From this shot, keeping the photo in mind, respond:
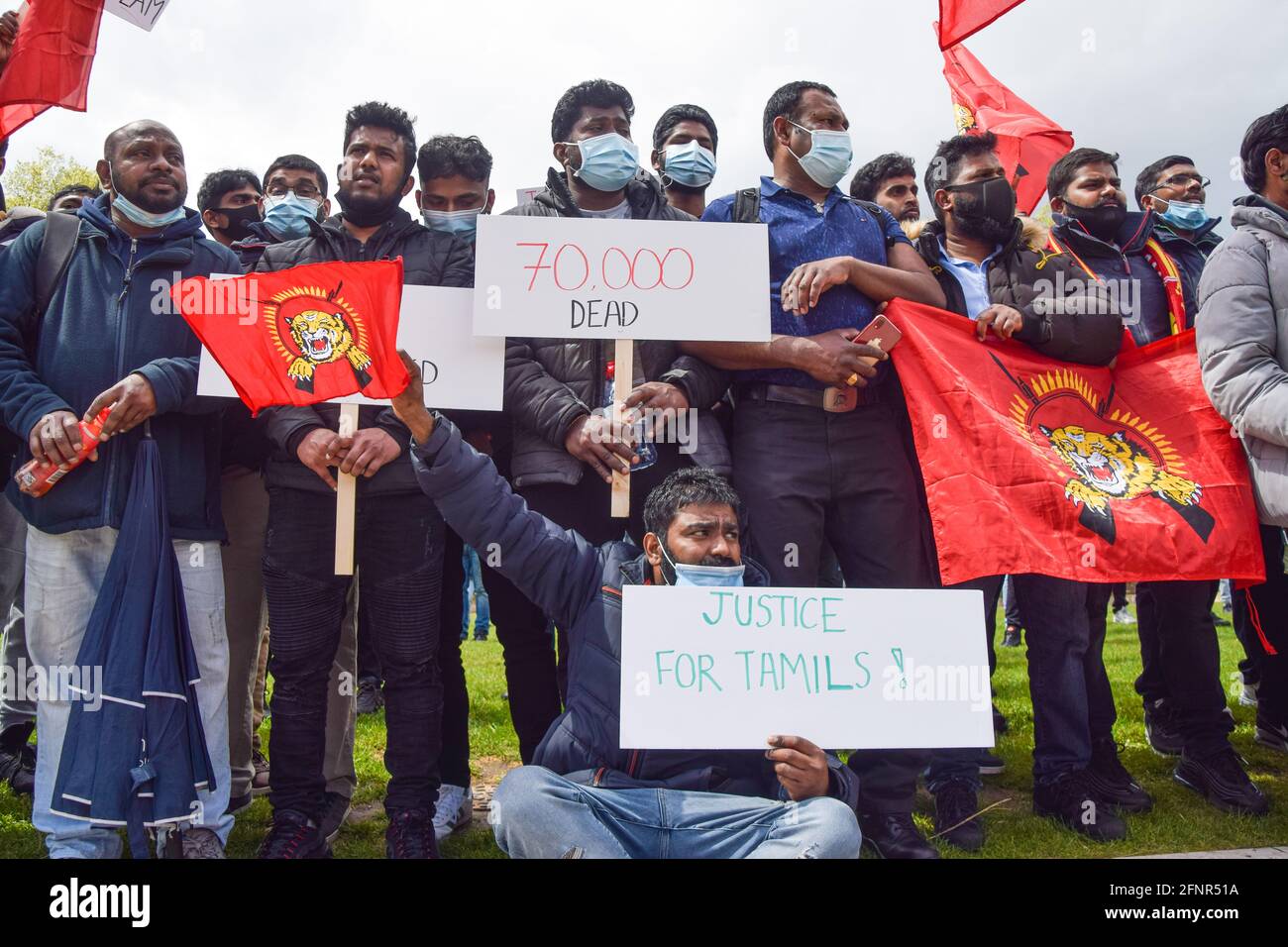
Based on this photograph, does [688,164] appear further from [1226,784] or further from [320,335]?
[1226,784]

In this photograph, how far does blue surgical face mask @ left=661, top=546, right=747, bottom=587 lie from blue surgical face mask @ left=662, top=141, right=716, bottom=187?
2831 millimetres

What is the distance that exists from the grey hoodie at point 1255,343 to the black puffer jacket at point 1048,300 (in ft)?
1.29

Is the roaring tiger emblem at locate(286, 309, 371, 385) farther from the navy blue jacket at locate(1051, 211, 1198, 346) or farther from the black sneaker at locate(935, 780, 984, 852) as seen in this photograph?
the navy blue jacket at locate(1051, 211, 1198, 346)

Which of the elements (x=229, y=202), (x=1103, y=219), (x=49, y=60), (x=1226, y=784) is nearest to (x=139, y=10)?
(x=49, y=60)

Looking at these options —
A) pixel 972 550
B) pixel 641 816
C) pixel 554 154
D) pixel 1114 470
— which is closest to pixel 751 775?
pixel 641 816

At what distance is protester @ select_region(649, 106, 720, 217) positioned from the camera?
5480mm

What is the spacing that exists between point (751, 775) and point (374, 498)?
1.77m

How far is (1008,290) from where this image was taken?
14.8ft

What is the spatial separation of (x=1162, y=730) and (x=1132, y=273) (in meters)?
2.40

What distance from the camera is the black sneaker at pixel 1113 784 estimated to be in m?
4.32

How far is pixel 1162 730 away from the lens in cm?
539

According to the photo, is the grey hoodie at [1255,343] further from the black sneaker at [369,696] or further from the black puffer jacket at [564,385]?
the black sneaker at [369,696]

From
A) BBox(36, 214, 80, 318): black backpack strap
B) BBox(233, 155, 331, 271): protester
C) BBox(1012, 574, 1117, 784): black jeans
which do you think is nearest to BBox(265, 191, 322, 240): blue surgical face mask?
BBox(233, 155, 331, 271): protester
